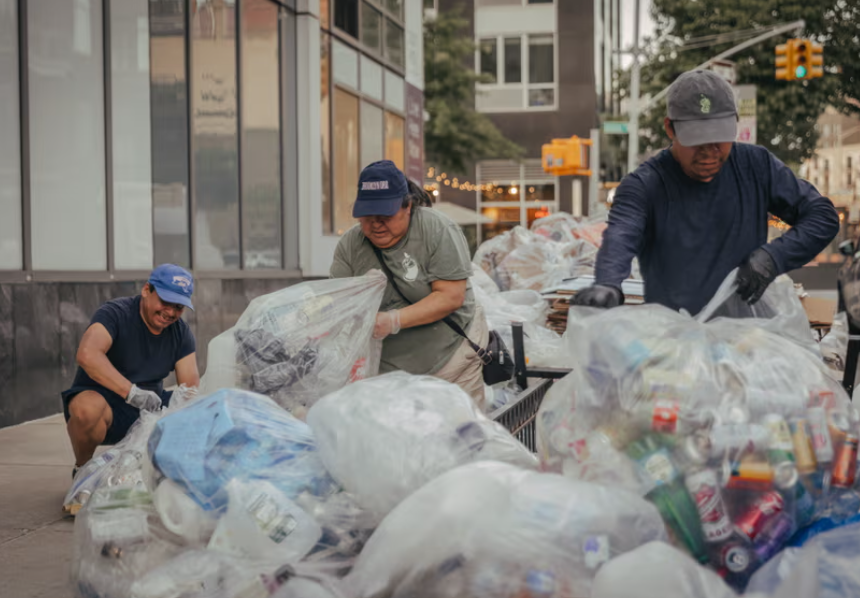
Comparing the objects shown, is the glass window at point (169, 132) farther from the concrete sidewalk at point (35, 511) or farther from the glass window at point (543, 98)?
the glass window at point (543, 98)

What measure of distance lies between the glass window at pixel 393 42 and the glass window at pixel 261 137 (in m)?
4.05

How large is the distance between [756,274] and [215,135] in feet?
28.2

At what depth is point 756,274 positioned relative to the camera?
9.89ft

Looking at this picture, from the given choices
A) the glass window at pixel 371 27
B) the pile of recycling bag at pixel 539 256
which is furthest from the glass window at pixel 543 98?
the pile of recycling bag at pixel 539 256

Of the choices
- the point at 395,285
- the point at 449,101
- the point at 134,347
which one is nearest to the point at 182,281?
the point at 134,347

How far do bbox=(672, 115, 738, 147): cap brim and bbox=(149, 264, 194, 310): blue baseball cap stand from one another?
273 centimetres

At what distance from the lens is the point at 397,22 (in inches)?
649

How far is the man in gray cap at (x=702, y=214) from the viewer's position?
327cm

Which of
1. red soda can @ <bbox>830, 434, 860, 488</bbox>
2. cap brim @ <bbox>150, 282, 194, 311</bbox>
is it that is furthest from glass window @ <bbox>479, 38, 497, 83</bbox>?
red soda can @ <bbox>830, 434, 860, 488</bbox>

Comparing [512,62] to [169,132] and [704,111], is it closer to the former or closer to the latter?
[169,132]

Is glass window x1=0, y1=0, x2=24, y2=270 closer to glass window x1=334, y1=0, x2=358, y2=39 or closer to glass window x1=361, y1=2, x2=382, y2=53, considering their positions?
glass window x1=334, y1=0, x2=358, y2=39

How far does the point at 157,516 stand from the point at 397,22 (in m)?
14.5

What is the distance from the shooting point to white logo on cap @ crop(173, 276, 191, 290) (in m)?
5.09

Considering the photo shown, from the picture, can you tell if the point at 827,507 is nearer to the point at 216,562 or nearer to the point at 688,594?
the point at 688,594
